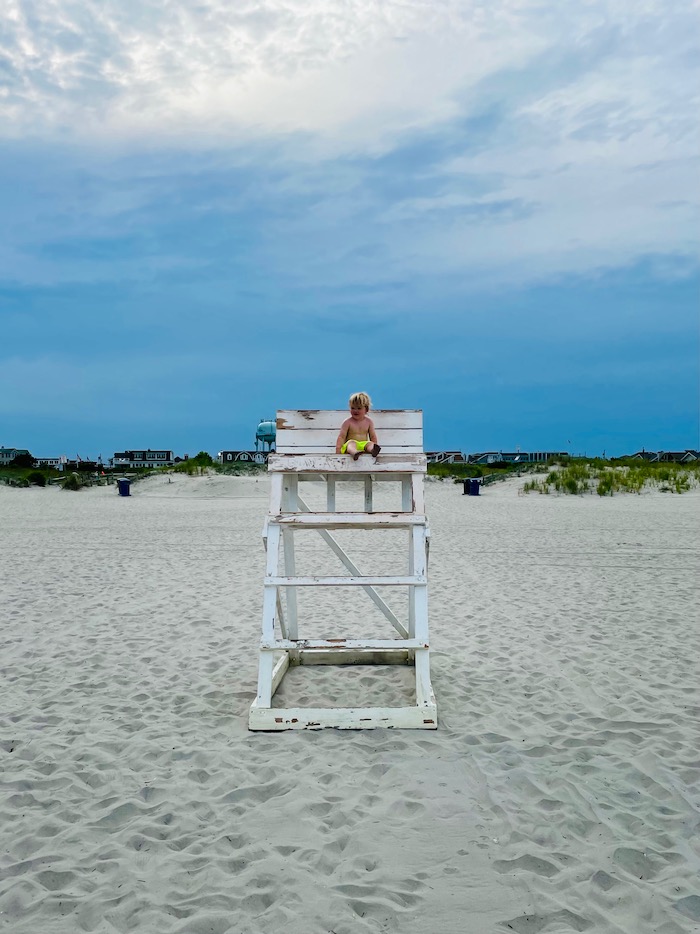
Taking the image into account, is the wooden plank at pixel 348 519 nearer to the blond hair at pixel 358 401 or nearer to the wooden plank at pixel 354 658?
the blond hair at pixel 358 401

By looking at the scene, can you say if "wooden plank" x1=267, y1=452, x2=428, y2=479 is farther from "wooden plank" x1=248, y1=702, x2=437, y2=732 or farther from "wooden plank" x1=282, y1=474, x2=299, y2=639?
"wooden plank" x1=248, y1=702, x2=437, y2=732

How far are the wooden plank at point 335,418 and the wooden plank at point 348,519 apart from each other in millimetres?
797

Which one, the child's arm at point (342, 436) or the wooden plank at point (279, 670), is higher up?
the child's arm at point (342, 436)

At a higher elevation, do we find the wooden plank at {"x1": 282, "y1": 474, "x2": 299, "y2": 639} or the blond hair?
the blond hair


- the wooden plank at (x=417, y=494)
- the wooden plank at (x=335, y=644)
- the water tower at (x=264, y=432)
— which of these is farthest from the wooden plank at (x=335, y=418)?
the water tower at (x=264, y=432)

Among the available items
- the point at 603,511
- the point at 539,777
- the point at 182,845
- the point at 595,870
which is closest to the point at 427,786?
the point at 539,777

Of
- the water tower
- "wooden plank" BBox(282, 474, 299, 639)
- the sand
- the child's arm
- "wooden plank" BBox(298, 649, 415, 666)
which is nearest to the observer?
the sand

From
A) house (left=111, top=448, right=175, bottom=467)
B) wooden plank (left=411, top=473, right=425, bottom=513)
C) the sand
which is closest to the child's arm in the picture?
wooden plank (left=411, top=473, right=425, bottom=513)

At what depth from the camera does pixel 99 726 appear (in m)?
4.70

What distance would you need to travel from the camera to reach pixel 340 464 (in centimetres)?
505

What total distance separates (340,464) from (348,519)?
1.57ft

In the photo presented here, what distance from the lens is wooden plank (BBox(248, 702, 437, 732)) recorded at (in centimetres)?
457

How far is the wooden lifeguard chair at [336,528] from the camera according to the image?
461 centimetres

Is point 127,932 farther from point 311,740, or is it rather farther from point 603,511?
point 603,511
